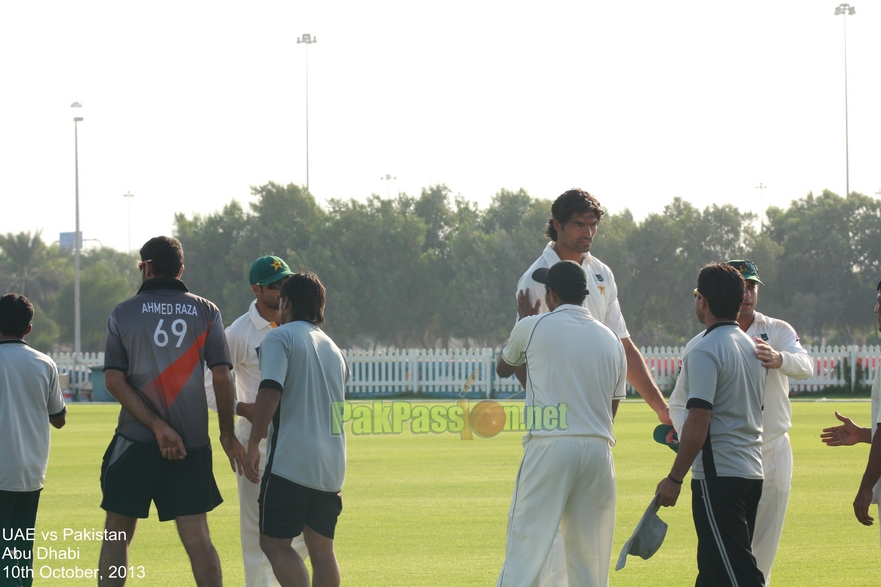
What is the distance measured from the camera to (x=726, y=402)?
536 centimetres

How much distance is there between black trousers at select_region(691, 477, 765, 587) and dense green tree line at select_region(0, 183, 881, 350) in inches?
2497

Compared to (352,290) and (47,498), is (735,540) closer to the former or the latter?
(47,498)

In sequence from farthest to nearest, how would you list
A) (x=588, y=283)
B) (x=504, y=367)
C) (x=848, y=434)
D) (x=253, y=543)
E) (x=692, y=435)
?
(x=253, y=543) < (x=588, y=283) < (x=848, y=434) < (x=504, y=367) < (x=692, y=435)

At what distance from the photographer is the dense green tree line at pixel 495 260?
67562 millimetres

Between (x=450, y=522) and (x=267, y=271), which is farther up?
(x=267, y=271)

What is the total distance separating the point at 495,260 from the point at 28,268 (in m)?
39.7

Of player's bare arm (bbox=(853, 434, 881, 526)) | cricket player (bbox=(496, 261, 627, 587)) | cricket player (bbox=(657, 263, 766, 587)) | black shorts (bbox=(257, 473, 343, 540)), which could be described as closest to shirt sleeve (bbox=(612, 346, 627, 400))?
cricket player (bbox=(496, 261, 627, 587))

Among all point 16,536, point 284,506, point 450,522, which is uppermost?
point 284,506

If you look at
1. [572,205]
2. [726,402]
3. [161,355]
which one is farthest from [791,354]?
[161,355]

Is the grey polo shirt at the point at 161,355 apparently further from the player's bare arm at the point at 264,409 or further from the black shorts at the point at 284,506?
the black shorts at the point at 284,506

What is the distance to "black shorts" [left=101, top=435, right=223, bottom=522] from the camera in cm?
589

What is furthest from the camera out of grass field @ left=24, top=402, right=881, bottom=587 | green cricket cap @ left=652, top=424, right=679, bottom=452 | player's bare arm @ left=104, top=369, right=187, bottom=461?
grass field @ left=24, top=402, right=881, bottom=587

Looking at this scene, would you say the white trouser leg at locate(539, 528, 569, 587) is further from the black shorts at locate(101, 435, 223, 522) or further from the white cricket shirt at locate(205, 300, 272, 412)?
the white cricket shirt at locate(205, 300, 272, 412)

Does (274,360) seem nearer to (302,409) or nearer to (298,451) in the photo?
(302,409)
